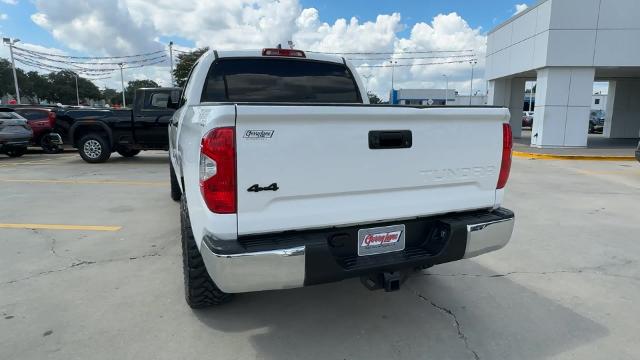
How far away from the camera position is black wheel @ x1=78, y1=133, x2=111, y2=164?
37.8ft

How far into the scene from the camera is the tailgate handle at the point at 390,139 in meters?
2.58

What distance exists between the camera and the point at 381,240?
2693 mm

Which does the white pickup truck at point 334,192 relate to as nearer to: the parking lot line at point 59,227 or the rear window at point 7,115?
the parking lot line at point 59,227

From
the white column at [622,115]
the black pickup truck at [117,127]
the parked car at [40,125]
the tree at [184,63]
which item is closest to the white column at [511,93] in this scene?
the white column at [622,115]

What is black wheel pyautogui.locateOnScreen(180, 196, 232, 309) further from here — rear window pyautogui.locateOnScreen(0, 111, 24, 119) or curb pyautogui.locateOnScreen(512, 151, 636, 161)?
curb pyautogui.locateOnScreen(512, 151, 636, 161)

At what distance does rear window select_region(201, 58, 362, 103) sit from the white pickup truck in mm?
1480

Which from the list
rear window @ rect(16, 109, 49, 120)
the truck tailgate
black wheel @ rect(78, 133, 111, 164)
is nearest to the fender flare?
black wheel @ rect(78, 133, 111, 164)

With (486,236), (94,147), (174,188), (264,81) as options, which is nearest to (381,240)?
(486,236)

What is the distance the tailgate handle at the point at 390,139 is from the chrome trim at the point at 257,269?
80 cm

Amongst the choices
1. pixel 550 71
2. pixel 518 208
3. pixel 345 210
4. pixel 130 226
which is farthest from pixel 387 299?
pixel 550 71

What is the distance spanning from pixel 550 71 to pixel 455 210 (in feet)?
52.1

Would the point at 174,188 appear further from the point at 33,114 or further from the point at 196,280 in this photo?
the point at 33,114

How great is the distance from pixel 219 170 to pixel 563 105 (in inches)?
687

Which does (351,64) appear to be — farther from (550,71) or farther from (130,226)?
(550,71)
